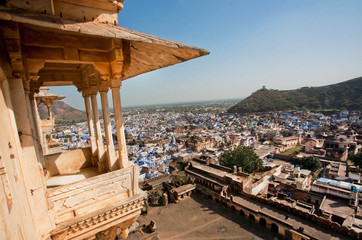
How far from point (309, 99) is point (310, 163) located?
78.7m

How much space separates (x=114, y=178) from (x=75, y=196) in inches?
20.7

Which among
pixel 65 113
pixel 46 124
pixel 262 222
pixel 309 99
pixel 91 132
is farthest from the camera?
pixel 65 113

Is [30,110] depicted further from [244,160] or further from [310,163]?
[310,163]

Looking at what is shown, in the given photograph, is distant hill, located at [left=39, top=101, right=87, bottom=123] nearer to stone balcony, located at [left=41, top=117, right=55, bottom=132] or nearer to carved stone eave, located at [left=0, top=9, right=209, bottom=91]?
stone balcony, located at [left=41, top=117, right=55, bottom=132]

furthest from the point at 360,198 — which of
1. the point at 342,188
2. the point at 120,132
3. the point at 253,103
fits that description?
the point at 253,103

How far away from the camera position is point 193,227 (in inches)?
500

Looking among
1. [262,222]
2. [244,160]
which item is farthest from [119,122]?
[244,160]

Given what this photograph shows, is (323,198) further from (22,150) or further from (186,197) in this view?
(22,150)

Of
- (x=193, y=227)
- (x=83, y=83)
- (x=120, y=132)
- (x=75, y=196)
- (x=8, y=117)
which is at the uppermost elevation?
(x=83, y=83)

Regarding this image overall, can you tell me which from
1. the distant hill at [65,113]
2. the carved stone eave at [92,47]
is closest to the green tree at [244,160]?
the carved stone eave at [92,47]

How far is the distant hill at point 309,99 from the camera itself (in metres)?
74.6

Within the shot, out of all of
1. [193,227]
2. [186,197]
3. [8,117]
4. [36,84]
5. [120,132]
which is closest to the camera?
[8,117]

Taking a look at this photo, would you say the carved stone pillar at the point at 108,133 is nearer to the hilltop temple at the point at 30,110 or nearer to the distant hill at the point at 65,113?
the hilltop temple at the point at 30,110

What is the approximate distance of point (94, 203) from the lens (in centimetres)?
263
